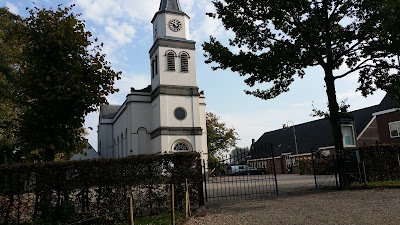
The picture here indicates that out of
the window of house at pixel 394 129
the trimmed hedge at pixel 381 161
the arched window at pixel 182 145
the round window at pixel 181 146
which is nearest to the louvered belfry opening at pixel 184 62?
the arched window at pixel 182 145

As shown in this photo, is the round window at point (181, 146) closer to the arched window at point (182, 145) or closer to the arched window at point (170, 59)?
the arched window at point (182, 145)

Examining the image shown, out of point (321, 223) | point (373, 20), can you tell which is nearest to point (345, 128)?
point (373, 20)

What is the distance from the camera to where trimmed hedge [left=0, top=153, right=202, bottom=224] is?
10133 mm

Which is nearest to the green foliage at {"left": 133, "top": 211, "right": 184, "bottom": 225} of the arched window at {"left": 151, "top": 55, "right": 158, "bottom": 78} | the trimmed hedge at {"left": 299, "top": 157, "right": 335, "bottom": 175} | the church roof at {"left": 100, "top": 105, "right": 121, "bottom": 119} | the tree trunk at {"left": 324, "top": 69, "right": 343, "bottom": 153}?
the trimmed hedge at {"left": 299, "top": 157, "right": 335, "bottom": 175}

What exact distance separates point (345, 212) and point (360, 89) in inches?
369

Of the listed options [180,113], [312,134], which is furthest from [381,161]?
[312,134]

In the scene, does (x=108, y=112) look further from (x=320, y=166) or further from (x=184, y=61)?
(x=320, y=166)

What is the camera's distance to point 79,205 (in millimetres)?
10570

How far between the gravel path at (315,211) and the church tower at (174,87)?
26.1m

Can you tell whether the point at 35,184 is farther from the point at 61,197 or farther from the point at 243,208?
the point at 243,208

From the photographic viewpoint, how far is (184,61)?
41.4 m

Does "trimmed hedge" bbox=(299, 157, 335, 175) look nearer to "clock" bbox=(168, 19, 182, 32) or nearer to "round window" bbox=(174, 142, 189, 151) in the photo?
"round window" bbox=(174, 142, 189, 151)

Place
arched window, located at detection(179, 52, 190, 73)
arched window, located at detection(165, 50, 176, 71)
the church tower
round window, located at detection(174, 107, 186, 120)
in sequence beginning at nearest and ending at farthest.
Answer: the church tower, round window, located at detection(174, 107, 186, 120), arched window, located at detection(165, 50, 176, 71), arched window, located at detection(179, 52, 190, 73)

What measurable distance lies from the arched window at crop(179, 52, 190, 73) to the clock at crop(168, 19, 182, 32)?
10.5 feet
